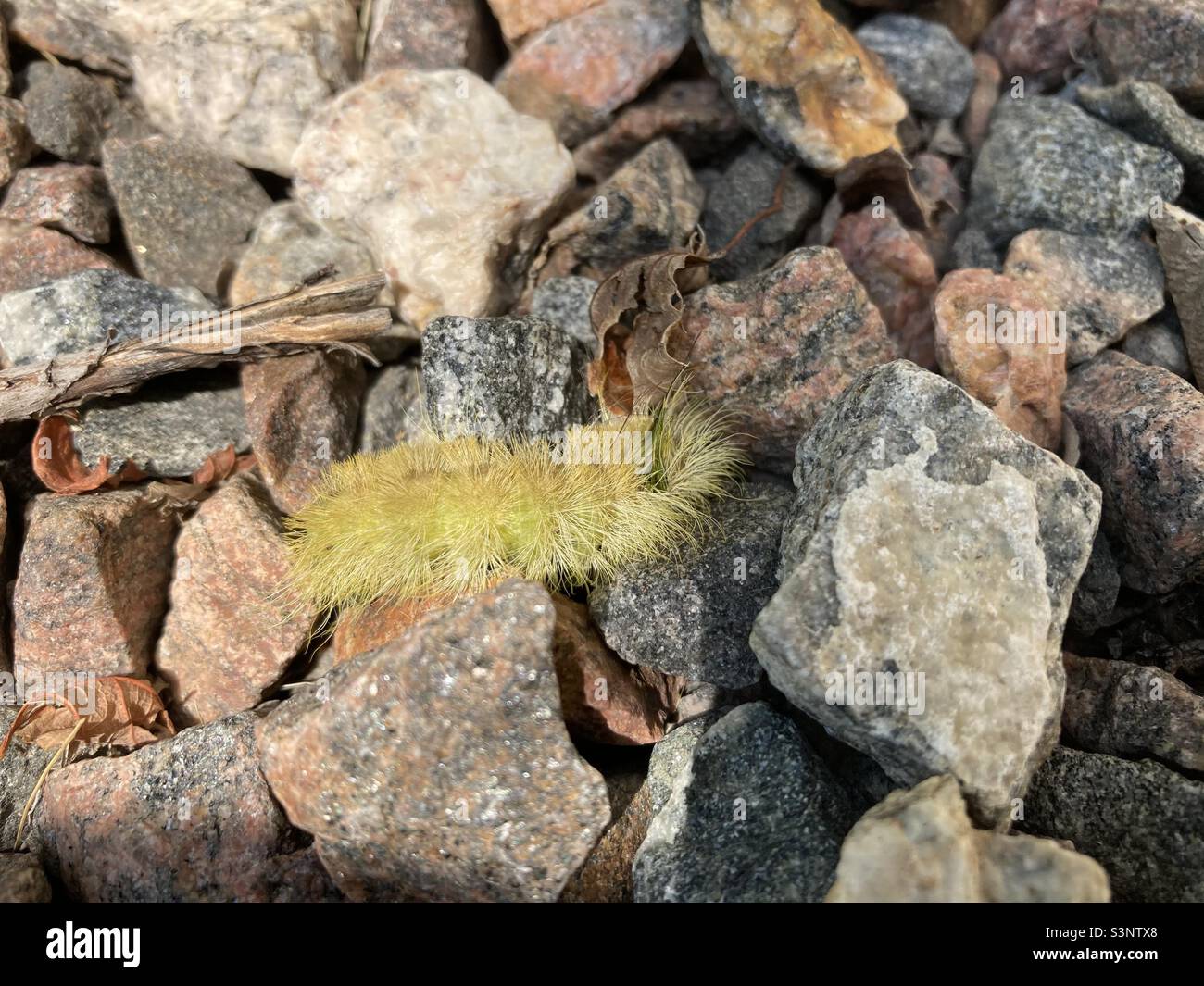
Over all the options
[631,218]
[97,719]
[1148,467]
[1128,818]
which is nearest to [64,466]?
[97,719]

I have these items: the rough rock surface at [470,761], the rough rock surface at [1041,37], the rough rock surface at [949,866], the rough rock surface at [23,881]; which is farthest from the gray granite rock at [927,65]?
the rough rock surface at [23,881]

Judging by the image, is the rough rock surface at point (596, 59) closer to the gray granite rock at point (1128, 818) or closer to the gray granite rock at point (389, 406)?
the gray granite rock at point (389, 406)

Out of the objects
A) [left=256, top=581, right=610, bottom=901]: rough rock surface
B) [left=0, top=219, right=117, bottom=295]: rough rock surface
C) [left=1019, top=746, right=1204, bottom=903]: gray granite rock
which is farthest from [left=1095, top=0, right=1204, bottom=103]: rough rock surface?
[left=0, top=219, right=117, bottom=295]: rough rock surface

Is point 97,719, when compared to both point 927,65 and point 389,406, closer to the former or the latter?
point 389,406
